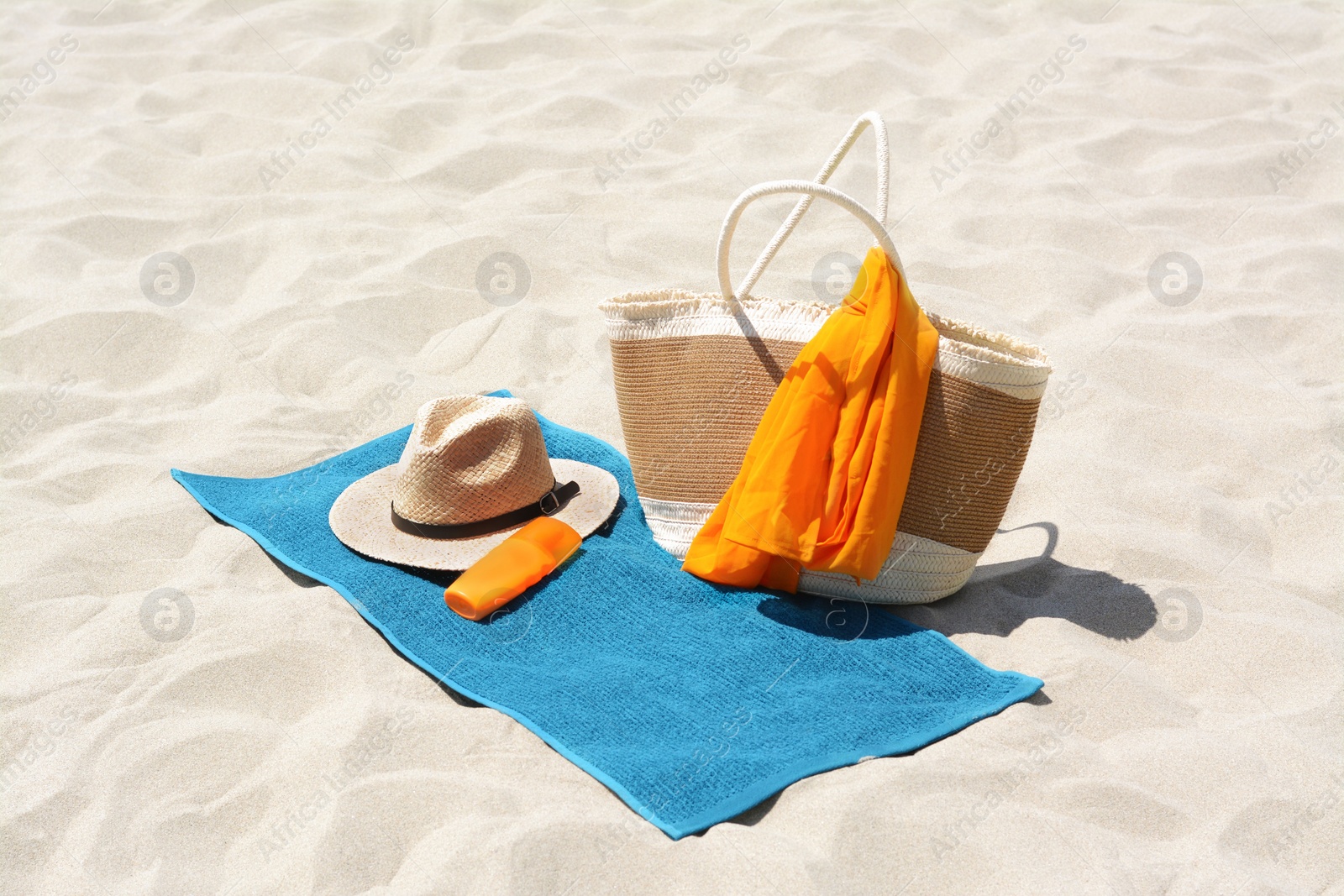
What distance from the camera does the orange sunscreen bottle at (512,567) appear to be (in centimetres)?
258

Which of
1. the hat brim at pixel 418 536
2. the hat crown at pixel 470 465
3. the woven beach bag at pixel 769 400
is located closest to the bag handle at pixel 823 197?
the woven beach bag at pixel 769 400

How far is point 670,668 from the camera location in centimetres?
239

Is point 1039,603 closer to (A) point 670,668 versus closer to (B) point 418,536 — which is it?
(A) point 670,668

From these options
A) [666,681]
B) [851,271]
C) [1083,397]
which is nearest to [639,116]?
[851,271]

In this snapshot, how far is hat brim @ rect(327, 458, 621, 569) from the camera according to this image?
108 inches

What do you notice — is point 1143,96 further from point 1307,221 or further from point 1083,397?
point 1083,397

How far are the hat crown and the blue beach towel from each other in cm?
18

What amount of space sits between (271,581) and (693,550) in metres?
1.03

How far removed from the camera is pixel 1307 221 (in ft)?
14.3

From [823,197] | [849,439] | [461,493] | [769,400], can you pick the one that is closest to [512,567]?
[461,493]

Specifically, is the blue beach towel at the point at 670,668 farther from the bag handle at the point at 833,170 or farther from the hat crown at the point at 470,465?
the bag handle at the point at 833,170

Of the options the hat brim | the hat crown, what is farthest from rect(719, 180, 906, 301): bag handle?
the hat brim

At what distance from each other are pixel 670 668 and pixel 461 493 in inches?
28.5

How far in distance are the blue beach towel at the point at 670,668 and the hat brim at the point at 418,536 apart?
42mm
